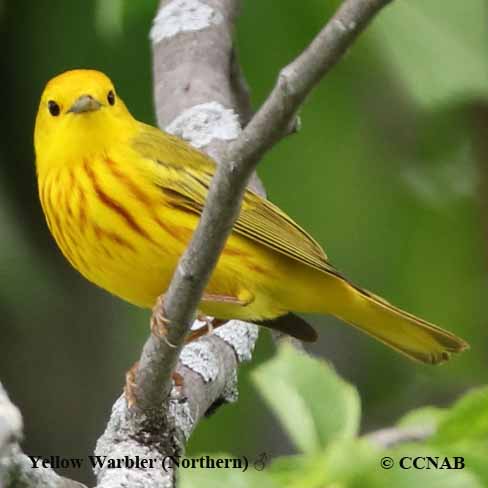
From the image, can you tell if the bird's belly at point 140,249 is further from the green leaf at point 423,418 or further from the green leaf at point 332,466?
the green leaf at point 332,466

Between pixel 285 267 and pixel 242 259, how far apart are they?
0.15m

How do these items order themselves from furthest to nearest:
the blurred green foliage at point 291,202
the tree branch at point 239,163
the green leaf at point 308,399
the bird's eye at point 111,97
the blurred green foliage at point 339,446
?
the blurred green foliage at point 291,202 < the bird's eye at point 111,97 < the tree branch at point 239,163 < the green leaf at point 308,399 < the blurred green foliage at point 339,446

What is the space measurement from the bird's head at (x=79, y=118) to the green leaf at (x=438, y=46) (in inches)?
30.4

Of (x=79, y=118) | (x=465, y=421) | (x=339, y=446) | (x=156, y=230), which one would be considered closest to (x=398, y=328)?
(x=156, y=230)

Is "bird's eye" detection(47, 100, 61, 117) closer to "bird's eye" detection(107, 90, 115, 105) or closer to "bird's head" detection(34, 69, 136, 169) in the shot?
"bird's head" detection(34, 69, 136, 169)

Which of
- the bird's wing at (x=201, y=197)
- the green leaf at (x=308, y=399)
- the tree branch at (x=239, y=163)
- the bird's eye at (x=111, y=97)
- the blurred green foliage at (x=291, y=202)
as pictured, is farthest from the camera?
the blurred green foliage at (x=291, y=202)

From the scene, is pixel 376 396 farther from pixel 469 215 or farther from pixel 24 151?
pixel 24 151

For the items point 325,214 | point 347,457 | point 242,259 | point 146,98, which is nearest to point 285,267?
point 242,259

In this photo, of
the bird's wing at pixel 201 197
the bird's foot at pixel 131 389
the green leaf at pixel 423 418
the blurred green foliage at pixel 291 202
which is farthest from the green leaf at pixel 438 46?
the green leaf at pixel 423 418

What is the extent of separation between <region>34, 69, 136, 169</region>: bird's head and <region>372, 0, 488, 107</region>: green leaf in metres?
0.77

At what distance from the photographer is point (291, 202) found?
421 centimetres

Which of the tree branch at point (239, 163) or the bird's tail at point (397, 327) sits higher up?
the bird's tail at point (397, 327)

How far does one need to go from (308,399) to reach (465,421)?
0.60 ft

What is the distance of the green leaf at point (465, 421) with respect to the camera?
133 cm
